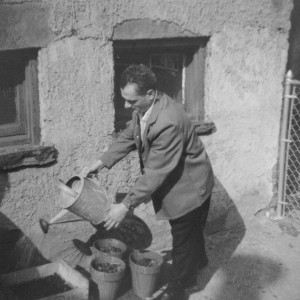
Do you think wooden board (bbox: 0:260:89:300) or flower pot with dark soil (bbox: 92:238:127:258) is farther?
flower pot with dark soil (bbox: 92:238:127:258)

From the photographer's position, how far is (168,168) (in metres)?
3.21

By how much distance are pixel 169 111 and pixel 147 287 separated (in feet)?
5.07

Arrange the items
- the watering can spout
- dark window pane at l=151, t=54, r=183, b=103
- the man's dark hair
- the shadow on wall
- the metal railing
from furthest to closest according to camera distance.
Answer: the metal railing → dark window pane at l=151, t=54, r=183, b=103 → the shadow on wall → the watering can spout → the man's dark hair

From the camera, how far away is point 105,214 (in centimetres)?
346

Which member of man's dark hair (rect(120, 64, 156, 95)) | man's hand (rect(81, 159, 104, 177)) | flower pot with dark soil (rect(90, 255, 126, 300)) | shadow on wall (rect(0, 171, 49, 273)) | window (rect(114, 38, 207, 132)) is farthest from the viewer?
window (rect(114, 38, 207, 132))

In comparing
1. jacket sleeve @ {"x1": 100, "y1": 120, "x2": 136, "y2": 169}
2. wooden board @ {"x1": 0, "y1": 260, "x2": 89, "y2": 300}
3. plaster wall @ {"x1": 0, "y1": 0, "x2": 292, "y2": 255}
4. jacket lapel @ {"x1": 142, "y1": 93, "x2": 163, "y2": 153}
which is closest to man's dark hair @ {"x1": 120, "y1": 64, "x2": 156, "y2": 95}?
jacket lapel @ {"x1": 142, "y1": 93, "x2": 163, "y2": 153}

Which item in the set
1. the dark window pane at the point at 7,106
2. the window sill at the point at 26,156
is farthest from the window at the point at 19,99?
the window sill at the point at 26,156

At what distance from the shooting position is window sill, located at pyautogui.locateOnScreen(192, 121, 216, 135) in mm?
4594

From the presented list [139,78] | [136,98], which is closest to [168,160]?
[136,98]

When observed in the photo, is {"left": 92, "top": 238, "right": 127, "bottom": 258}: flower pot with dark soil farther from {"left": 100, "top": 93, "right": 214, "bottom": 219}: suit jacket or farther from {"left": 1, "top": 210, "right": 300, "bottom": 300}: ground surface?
{"left": 100, "top": 93, "right": 214, "bottom": 219}: suit jacket

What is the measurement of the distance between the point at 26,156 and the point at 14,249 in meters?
0.84

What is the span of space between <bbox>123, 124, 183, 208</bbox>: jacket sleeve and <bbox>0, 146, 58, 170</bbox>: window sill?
988 mm

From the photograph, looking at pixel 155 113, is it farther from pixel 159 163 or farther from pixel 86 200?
pixel 86 200

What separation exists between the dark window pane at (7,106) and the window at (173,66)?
0.99 metres
